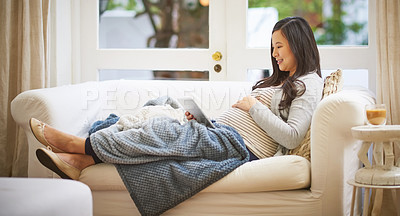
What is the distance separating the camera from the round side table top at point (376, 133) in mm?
1857

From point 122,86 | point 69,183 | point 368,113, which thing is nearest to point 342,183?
point 368,113

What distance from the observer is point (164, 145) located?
2078mm

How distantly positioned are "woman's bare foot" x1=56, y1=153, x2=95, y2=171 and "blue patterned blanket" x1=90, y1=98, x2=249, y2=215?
9 cm

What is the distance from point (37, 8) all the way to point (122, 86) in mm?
776

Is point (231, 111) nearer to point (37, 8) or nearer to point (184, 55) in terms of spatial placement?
point (184, 55)

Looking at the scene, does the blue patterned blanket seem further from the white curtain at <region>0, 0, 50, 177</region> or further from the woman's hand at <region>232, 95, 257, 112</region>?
the white curtain at <region>0, 0, 50, 177</region>

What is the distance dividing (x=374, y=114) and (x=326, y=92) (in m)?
0.38

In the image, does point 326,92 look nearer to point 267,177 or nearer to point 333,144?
point 333,144

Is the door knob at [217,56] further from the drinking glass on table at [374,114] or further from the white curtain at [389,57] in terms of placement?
the drinking glass on table at [374,114]

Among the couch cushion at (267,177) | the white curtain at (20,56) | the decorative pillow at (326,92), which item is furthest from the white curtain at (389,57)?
the white curtain at (20,56)

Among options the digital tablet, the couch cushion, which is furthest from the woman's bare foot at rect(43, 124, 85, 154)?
the digital tablet

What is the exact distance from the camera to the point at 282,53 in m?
2.40

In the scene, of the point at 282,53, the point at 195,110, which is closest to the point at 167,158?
the point at 195,110

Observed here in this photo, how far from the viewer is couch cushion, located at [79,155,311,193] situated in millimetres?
2000
